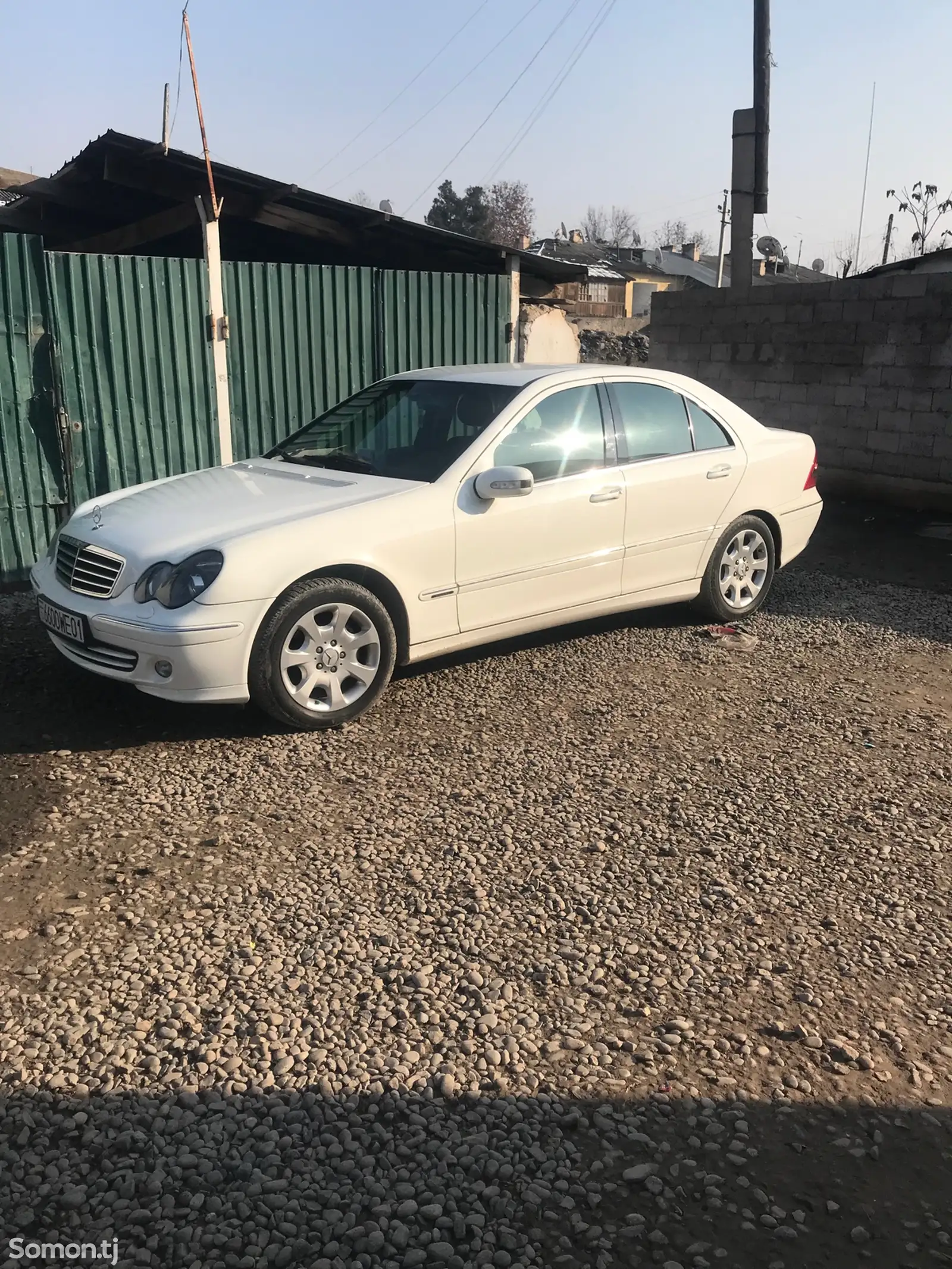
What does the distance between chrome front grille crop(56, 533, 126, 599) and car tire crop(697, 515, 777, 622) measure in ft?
11.7

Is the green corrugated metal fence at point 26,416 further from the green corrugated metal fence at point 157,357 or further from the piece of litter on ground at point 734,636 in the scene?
the piece of litter on ground at point 734,636

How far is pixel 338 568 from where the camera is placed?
15.9 ft

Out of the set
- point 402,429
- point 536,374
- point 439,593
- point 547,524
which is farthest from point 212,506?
point 536,374

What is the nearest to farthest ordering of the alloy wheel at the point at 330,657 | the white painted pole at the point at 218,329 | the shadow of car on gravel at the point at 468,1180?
the shadow of car on gravel at the point at 468,1180
the alloy wheel at the point at 330,657
the white painted pole at the point at 218,329

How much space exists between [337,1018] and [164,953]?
636 mm

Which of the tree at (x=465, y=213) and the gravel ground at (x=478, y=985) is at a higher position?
the tree at (x=465, y=213)

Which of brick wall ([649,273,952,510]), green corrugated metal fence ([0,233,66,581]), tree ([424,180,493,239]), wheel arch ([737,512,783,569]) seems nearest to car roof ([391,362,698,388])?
wheel arch ([737,512,783,569])

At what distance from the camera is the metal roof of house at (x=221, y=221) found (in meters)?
9.03

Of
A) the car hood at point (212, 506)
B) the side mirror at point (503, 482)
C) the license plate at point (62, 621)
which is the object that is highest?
the side mirror at point (503, 482)

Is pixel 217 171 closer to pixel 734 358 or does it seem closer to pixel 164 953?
pixel 734 358

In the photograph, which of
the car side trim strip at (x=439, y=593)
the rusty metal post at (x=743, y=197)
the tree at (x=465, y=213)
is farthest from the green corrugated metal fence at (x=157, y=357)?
the tree at (x=465, y=213)

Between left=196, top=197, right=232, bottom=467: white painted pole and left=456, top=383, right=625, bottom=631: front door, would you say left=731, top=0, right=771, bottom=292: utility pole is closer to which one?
left=196, top=197, right=232, bottom=467: white painted pole

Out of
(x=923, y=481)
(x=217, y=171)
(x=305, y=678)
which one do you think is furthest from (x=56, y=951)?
(x=923, y=481)

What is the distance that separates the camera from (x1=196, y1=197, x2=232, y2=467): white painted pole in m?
8.21
